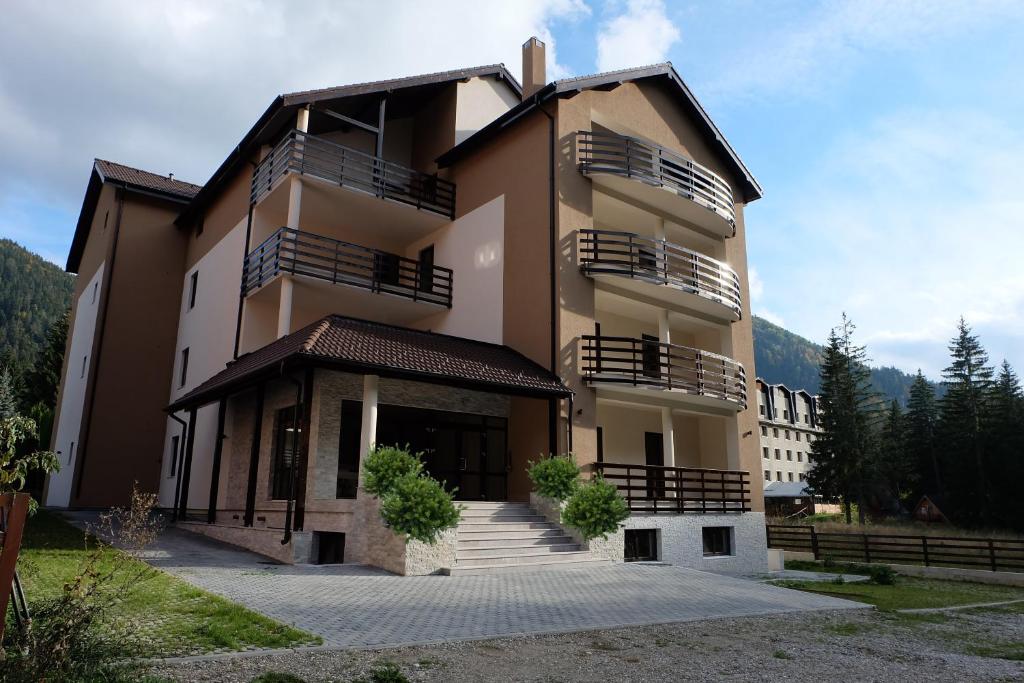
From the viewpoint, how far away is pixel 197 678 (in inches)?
205

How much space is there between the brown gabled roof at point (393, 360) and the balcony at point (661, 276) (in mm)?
3432

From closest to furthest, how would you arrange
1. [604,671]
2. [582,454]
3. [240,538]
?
1. [604,671]
2. [240,538]
3. [582,454]

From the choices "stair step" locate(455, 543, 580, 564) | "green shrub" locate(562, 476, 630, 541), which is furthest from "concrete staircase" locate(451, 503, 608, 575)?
"green shrub" locate(562, 476, 630, 541)

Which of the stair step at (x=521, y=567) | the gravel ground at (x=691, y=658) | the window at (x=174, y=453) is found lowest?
the gravel ground at (x=691, y=658)

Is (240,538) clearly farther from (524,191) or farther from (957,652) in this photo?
(957,652)

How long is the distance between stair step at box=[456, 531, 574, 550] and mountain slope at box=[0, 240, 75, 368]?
4155 inches

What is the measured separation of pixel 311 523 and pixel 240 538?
267 centimetres

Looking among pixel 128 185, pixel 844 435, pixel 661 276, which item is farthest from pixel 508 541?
pixel 844 435

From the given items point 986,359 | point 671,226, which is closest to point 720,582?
point 671,226

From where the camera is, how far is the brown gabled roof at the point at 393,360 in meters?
13.9

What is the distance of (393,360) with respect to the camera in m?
14.7

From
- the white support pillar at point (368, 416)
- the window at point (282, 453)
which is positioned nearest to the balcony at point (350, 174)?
the window at point (282, 453)

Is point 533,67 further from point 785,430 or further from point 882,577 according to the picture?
point 785,430

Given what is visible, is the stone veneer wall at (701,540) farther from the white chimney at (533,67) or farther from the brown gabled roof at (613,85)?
the white chimney at (533,67)
